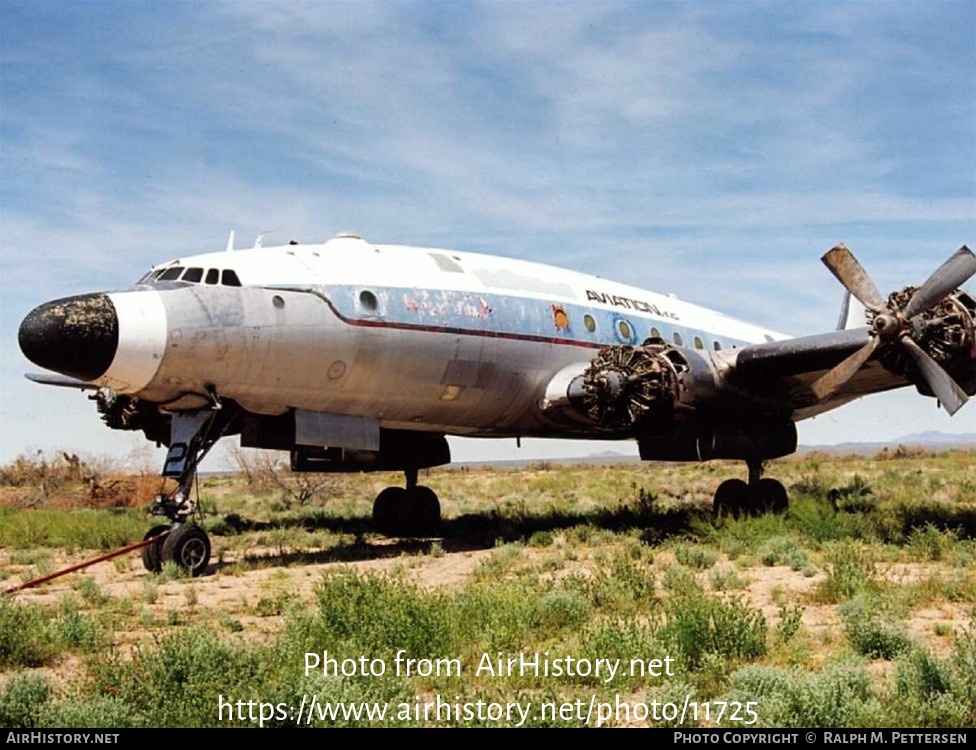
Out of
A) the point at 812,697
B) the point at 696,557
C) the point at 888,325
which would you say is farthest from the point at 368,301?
the point at 812,697

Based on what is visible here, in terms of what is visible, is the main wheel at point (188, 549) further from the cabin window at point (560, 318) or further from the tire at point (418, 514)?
the cabin window at point (560, 318)

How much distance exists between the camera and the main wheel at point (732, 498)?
19.0 metres

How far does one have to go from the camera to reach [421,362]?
14.8m

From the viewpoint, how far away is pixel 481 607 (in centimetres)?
892

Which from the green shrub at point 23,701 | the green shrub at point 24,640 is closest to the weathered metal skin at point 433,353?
the green shrub at point 24,640

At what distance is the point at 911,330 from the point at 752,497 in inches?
243

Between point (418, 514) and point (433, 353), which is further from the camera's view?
point (418, 514)

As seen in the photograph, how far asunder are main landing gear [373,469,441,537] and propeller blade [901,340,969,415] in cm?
938

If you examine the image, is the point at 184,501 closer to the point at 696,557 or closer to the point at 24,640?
the point at 24,640

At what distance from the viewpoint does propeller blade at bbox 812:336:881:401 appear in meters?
13.8

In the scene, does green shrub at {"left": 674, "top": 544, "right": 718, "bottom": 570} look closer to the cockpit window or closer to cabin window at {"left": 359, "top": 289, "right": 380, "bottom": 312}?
cabin window at {"left": 359, "top": 289, "right": 380, "bottom": 312}

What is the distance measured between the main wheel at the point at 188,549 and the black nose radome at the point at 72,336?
2.49 metres

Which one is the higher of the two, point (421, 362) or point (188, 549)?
point (421, 362)
